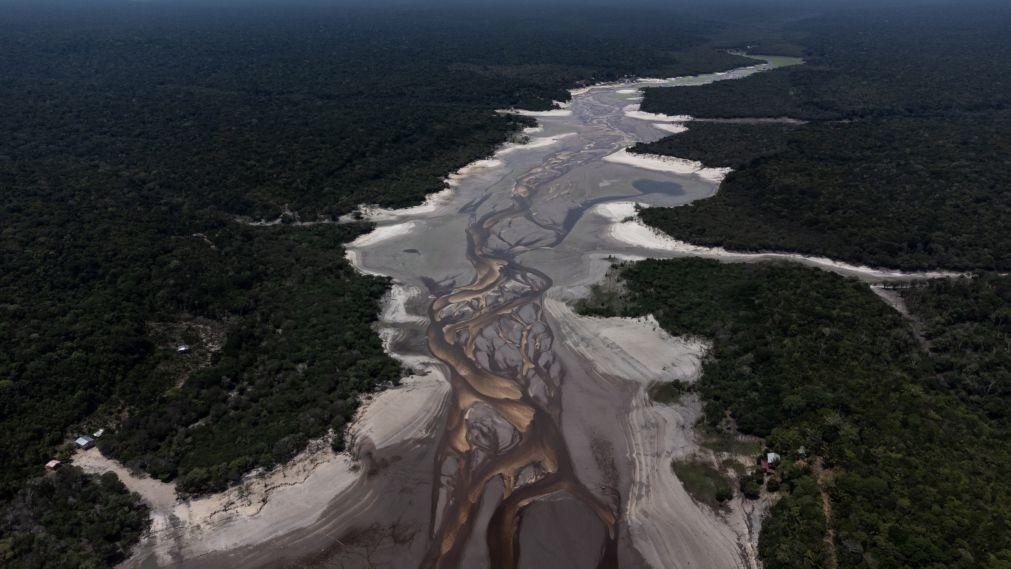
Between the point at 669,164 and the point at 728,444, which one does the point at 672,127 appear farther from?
the point at 728,444

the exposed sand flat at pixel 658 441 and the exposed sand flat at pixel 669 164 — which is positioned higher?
the exposed sand flat at pixel 669 164

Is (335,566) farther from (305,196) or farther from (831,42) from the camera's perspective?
(831,42)

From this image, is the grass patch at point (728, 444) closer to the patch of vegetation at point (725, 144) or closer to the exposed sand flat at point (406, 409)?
the exposed sand flat at point (406, 409)

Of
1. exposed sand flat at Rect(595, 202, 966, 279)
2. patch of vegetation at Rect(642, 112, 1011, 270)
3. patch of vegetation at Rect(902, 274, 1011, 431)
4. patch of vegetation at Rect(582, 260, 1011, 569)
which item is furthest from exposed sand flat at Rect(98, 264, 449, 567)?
patch of vegetation at Rect(642, 112, 1011, 270)

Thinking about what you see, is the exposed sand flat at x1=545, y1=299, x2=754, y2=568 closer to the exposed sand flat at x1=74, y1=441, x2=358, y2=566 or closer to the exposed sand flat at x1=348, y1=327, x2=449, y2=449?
the exposed sand flat at x1=348, y1=327, x2=449, y2=449

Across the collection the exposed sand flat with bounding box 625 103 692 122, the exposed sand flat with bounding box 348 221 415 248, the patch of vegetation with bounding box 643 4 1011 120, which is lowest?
the exposed sand flat with bounding box 348 221 415 248

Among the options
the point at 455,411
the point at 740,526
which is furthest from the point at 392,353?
the point at 740,526

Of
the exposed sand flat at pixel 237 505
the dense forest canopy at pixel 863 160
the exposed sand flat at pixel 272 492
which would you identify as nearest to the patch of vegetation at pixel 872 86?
the dense forest canopy at pixel 863 160

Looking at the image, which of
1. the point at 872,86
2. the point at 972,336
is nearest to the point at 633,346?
the point at 972,336
